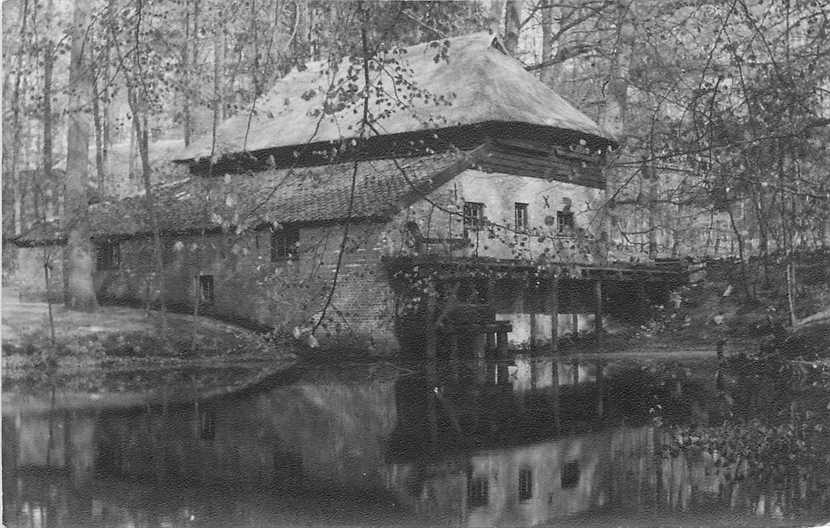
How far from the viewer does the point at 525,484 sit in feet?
20.2

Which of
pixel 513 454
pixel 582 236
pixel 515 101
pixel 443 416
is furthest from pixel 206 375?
pixel 515 101

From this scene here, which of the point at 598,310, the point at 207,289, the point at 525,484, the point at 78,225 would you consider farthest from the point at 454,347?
the point at 525,484

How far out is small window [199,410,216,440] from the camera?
7.65m

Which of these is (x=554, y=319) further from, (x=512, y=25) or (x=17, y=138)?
(x=17, y=138)

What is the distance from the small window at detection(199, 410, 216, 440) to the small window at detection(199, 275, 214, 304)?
6244mm

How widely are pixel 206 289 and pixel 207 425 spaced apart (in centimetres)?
725

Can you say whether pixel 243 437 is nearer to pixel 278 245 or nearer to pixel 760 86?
pixel 760 86

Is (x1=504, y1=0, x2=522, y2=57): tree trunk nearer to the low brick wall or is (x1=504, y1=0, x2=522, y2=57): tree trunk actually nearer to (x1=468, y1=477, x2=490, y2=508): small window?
the low brick wall

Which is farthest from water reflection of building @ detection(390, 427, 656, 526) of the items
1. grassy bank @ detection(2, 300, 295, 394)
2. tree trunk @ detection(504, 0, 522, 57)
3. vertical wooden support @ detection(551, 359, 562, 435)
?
tree trunk @ detection(504, 0, 522, 57)

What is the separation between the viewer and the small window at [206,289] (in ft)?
49.1

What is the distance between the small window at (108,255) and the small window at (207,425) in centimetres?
300

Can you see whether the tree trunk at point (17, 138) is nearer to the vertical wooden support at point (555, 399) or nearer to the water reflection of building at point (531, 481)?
the water reflection of building at point (531, 481)

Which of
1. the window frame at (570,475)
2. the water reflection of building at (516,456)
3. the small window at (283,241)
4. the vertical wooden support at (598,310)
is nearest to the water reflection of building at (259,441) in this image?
the water reflection of building at (516,456)

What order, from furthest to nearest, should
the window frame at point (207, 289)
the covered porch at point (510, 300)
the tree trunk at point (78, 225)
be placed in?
the covered porch at point (510, 300) < the window frame at point (207, 289) < the tree trunk at point (78, 225)
